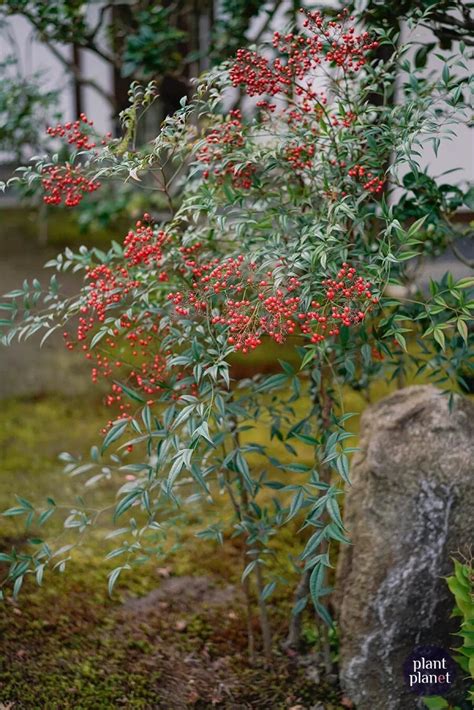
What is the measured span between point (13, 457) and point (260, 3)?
2.39 meters

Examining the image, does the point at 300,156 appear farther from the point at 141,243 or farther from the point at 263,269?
the point at 141,243

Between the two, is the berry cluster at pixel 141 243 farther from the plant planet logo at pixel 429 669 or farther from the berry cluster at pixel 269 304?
the plant planet logo at pixel 429 669

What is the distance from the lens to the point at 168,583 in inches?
113

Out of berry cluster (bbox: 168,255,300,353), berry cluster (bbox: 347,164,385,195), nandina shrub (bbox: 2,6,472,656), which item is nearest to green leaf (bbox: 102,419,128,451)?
nandina shrub (bbox: 2,6,472,656)

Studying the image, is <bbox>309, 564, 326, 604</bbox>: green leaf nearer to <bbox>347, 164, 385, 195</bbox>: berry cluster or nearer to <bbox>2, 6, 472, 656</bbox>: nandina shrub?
<bbox>2, 6, 472, 656</bbox>: nandina shrub

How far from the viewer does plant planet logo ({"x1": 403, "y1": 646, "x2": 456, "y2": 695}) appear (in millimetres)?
2189

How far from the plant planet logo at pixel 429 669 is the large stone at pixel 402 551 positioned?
2 centimetres

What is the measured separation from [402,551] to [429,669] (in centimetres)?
33

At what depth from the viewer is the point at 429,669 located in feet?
7.19

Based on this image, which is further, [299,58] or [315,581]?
[299,58]

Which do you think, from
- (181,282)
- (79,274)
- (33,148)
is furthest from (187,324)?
(79,274)

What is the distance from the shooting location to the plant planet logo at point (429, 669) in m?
2.19

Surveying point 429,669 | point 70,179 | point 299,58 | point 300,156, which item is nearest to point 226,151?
point 300,156

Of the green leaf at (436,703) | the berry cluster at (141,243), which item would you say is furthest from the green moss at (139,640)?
the berry cluster at (141,243)
